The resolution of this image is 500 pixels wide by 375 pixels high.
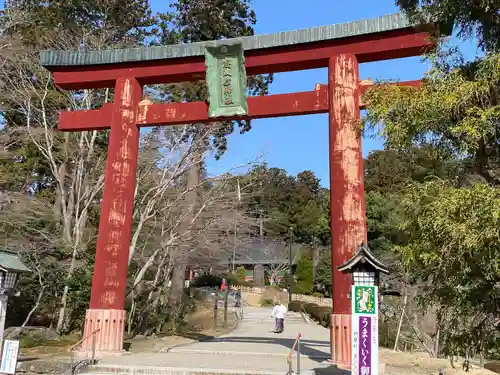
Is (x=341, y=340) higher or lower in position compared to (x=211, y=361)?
higher

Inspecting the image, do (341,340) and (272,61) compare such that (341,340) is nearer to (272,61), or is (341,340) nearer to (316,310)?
(272,61)

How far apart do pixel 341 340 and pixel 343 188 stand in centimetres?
320

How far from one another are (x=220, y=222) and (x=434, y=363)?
33.4 ft

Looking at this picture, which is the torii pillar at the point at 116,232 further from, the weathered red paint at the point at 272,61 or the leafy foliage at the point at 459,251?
the leafy foliage at the point at 459,251

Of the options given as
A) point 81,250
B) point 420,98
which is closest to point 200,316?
point 81,250

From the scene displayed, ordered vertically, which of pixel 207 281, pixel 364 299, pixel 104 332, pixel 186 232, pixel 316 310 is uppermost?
pixel 186 232

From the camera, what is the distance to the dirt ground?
9.54 metres

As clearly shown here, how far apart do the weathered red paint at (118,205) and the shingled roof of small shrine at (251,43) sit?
728 mm

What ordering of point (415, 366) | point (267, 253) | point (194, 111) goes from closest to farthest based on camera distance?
1. point (415, 366)
2. point (194, 111)
3. point (267, 253)

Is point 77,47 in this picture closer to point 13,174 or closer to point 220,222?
point 13,174

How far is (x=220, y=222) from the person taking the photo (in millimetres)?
19078

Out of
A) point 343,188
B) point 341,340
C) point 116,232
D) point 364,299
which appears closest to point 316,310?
point 116,232

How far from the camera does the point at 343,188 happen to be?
408 inches

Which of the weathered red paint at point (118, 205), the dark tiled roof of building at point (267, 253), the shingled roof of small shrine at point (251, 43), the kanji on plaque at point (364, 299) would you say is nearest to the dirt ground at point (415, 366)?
the kanji on plaque at point (364, 299)
